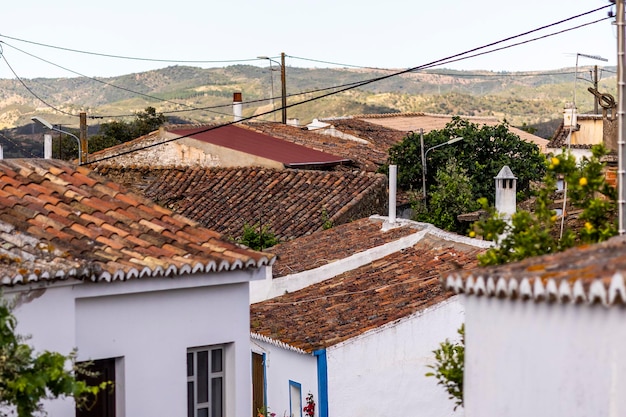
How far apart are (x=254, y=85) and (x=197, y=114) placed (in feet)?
83.2

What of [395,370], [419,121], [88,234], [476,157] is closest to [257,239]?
[395,370]

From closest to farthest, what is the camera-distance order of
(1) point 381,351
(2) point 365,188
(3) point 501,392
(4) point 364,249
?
1. (3) point 501,392
2. (1) point 381,351
3. (4) point 364,249
4. (2) point 365,188

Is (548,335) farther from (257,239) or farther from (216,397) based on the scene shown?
(257,239)

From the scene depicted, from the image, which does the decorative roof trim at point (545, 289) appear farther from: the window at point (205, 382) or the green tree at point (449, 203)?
the green tree at point (449, 203)

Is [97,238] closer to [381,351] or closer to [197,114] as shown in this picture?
[381,351]

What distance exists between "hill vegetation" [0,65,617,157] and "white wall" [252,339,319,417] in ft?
122

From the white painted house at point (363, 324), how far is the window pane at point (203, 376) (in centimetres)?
425

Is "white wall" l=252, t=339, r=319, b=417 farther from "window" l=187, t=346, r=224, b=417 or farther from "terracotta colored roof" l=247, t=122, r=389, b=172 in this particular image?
"terracotta colored roof" l=247, t=122, r=389, b=172

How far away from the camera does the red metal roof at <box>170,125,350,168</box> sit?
28062mm

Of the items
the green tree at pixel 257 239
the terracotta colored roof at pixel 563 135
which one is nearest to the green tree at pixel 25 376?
the green tree at pixel 257 239

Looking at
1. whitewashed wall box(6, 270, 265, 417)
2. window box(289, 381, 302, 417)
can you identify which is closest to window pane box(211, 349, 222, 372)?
whitewashed wall box(6, 270, 265, 417)

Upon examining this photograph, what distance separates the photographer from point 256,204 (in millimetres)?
25328

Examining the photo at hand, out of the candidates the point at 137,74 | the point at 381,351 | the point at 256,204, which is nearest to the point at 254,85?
the point at 137,74

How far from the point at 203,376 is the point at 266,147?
1860cm
